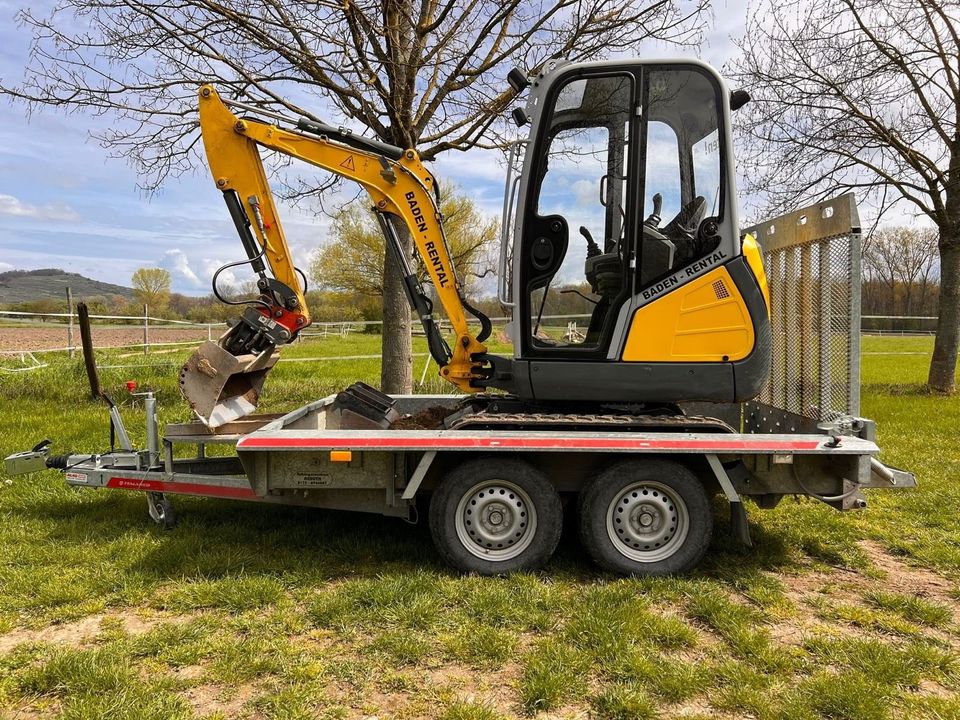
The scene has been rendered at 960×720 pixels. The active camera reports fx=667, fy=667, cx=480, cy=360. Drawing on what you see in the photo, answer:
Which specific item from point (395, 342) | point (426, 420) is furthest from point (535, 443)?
point (395, 342)

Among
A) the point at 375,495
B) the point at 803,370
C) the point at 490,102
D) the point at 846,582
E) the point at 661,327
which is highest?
the point at 490,102

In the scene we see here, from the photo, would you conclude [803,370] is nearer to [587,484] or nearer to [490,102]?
[587,484]

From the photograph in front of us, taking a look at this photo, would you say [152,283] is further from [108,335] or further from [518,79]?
[518,79]

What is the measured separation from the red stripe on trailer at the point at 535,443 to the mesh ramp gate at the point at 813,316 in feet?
2.41

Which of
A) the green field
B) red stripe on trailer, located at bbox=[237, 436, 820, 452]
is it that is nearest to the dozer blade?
the green field

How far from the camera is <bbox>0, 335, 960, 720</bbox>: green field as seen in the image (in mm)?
3000

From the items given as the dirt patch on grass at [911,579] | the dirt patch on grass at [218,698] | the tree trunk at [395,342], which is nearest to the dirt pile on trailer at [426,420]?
the dirt patch on grass at [218,698]

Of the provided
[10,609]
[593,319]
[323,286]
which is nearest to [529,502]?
[593,319]

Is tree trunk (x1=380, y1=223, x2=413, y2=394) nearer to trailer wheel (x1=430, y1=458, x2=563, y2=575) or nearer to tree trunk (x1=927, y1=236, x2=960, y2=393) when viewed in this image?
trailer wheel (x1=430, y1=458, x2=563, y2=575)

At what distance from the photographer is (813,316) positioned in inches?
193

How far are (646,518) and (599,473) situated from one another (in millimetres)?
421

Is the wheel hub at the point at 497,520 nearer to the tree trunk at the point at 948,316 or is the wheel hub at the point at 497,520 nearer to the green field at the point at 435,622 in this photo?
the green field at the point at 435,622

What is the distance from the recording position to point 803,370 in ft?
16.7

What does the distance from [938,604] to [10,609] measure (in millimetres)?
5449
